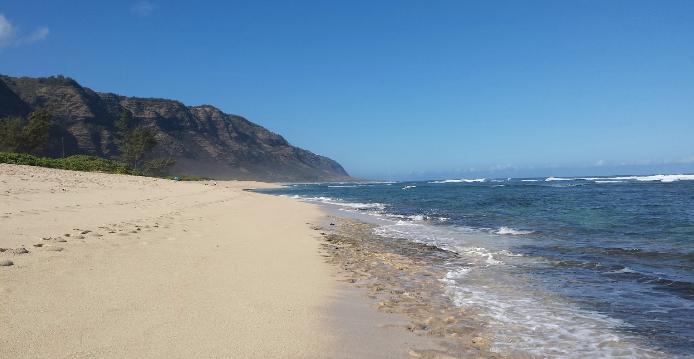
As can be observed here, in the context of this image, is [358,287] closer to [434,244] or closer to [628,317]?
[628,317]

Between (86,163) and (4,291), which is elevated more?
(86,163)

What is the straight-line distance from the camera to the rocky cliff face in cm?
10531

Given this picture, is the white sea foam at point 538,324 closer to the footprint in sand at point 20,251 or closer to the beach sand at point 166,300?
the beach sand at point 166,300

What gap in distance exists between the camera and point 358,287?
24.6 ft

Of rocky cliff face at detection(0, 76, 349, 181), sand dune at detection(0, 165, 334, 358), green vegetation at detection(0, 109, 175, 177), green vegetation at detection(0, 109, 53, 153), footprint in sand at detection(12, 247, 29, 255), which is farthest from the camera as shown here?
rocky cliff face at detection(0, 76, 349, 181)

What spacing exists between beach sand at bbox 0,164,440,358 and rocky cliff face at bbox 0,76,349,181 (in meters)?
102

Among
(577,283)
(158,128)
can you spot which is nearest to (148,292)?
(577,283)

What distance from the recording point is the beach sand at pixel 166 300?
3881 mm

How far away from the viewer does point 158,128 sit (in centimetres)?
14900

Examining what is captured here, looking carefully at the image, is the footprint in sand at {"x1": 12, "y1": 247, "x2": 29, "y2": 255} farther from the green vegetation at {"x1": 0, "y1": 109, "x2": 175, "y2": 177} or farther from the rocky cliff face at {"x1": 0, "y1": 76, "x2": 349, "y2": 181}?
the rocky cliff face at {"x1": 0, "y1": 76, "x2": 349, "y2": 181}

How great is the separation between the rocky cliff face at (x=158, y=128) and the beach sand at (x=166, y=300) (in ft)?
336

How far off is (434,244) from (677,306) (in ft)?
22.2

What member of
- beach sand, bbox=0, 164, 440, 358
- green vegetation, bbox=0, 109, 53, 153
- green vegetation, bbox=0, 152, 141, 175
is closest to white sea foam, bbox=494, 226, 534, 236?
beach sand, bbox=0, 164, 440, 358

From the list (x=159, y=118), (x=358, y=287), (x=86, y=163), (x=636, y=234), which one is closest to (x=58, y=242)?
(x=358, y=287)
